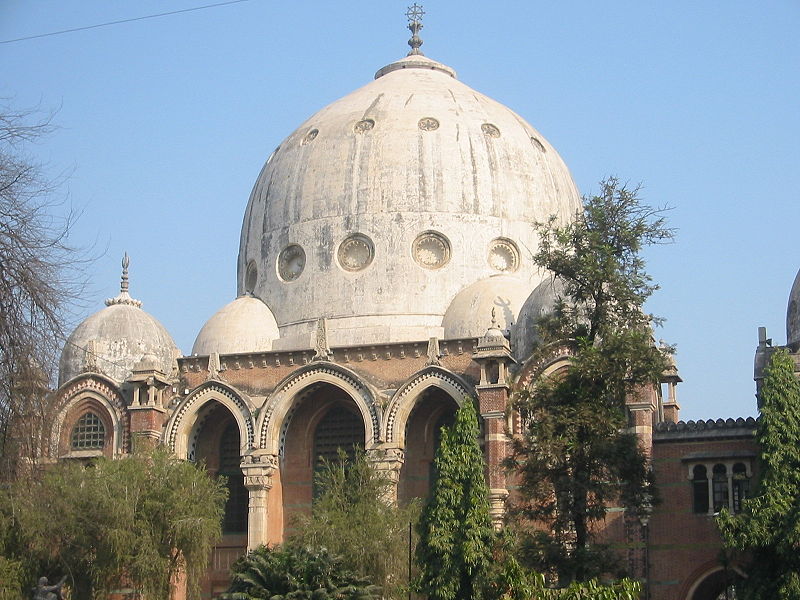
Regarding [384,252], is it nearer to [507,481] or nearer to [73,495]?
[507,481]

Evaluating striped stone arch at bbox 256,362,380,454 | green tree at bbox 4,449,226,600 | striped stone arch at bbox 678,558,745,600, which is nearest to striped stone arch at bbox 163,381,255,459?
striped stone arch at bbox 256,362,380,454

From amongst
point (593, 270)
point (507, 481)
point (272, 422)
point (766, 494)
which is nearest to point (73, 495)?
point (272, 422)

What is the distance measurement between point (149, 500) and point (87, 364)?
27.5ft

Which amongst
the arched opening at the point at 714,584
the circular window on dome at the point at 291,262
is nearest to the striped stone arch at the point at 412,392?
the circular window on dome at the point at 291,262

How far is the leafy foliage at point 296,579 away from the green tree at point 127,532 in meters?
4.42

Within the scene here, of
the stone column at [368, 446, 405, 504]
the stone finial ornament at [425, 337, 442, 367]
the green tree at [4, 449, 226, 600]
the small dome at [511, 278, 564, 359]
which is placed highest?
the small dome at [511, 278, 564, 359]

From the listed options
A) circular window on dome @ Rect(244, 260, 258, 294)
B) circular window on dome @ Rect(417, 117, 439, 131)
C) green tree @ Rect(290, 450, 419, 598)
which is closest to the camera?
green tree @ Rect(290, 450, 419, 598)

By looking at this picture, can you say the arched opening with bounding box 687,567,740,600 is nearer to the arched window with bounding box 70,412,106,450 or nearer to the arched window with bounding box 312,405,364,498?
the arched window with bounding box 312,405,364,498

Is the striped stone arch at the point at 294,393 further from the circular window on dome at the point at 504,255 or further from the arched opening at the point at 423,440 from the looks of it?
the circular window on dome at the point at 504,255

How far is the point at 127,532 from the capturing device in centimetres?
3155

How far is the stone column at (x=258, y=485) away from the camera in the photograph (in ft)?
119

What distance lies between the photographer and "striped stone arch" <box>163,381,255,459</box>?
37375 millimetres

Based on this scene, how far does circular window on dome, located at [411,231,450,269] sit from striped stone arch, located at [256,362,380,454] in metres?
5.42

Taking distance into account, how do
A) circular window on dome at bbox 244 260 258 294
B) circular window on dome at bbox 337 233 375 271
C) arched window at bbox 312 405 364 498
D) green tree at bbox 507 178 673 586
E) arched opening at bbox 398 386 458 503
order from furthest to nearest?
circular window on dome at bbox 244 260 258 294 → circular window on dome at bbox 337 233 375 271 → arched window at bbox 312 405 364 498 → arched opening at bbox 398 386 458 503 → green tree at bbox 507 178 673 586
